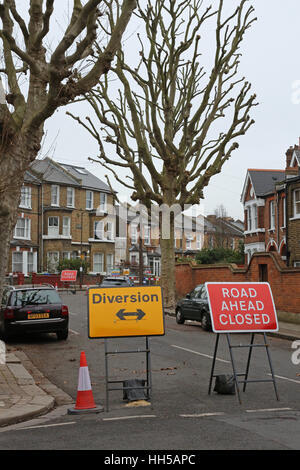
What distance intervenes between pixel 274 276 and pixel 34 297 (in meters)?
11.4

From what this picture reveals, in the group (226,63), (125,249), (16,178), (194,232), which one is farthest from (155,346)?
(194,232)

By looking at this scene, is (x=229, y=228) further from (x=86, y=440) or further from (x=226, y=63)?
(x=86, y=440)

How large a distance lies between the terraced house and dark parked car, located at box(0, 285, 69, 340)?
120 feet

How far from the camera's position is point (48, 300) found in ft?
54.3

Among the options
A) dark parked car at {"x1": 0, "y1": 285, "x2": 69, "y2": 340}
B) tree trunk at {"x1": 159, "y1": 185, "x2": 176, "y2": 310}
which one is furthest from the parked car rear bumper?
tree trunk at {"x1": 159, "y1": 185, "x2": 176, "y2": 310}

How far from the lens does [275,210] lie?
37500 millimetres

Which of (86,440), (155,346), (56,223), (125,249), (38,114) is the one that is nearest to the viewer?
A: (86,440)

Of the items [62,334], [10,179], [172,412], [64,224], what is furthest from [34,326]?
[64,224]

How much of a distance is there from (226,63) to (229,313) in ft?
69.3

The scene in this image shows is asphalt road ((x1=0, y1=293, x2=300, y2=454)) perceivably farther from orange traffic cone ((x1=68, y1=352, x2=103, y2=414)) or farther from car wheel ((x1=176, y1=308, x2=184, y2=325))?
car wheel ((x1=176, y1=308, x2=184, y2=325))

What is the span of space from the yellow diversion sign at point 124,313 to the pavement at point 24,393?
51.8 inches

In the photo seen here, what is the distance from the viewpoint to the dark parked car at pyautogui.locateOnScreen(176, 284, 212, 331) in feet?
65.2


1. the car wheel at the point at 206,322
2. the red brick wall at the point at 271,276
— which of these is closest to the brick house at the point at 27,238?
the red brick wall at the point at 271,276

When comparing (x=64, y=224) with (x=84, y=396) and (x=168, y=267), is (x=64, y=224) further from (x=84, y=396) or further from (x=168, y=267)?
(x=84, y=396)
